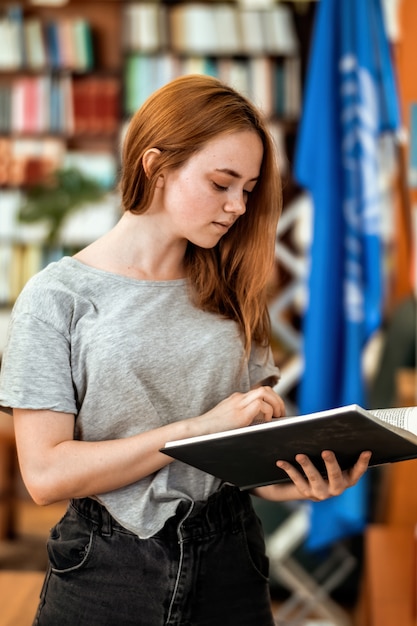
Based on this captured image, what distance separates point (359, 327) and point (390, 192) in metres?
2.23

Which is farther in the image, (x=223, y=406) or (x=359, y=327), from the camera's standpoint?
(x=359, y=327)

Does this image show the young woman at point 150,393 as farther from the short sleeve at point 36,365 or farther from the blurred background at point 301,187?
the blurred background at point 301,187

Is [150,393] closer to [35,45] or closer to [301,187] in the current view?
[301,187]

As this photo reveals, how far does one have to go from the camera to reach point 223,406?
1248 mm

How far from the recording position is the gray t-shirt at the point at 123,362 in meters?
1.23

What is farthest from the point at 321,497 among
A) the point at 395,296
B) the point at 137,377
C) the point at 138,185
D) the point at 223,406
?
the point at 395,296

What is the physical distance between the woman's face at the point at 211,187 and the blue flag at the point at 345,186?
1.48 meters

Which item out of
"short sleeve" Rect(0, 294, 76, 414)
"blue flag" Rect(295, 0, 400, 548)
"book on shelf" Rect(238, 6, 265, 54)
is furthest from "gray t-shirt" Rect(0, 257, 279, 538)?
"book on shelf" Rect(238, 6, 265, 54)

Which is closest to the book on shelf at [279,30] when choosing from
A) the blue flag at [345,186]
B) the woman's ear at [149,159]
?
the blue flag at [345,186]

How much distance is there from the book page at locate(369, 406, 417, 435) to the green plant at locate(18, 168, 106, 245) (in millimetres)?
3483

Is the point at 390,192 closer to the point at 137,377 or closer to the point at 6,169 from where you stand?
the point at 6,169

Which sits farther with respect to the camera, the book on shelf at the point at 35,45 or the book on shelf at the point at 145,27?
the book on shelf at the point at 35,45

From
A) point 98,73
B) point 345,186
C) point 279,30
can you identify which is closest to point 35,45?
point 98,73

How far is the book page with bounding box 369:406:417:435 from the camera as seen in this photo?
126 cm
